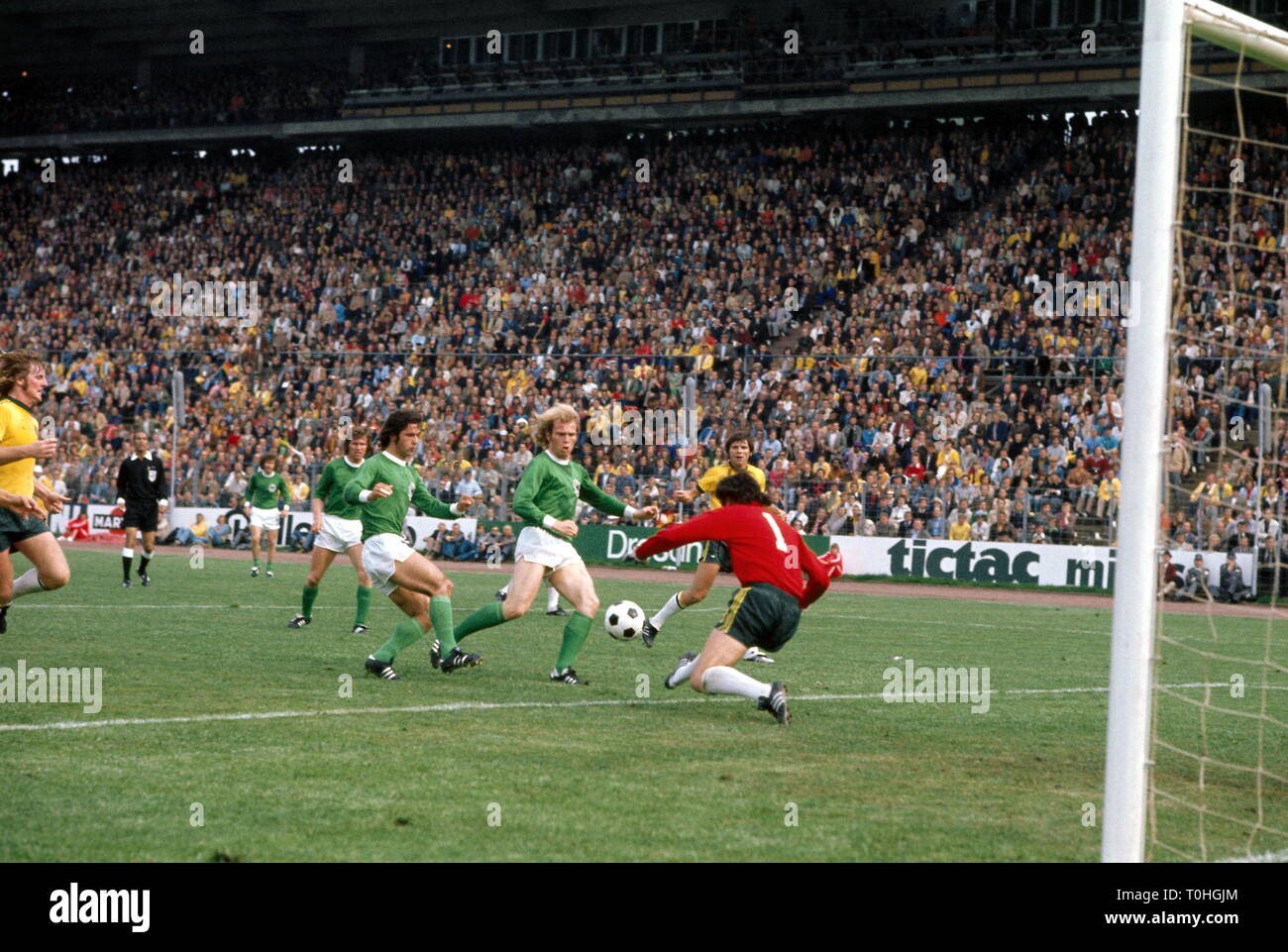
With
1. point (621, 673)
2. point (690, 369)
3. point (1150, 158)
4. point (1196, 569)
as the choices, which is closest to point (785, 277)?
point (690, 369)

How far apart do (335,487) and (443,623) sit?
5.01 m

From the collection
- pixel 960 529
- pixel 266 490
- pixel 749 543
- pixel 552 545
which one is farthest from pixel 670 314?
pixel 749 543

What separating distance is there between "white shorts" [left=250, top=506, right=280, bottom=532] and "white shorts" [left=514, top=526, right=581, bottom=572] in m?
14.2

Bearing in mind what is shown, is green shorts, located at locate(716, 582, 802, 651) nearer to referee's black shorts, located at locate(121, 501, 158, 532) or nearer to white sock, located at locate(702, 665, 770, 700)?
white sock, located at locate(702, 665, 770, 700)

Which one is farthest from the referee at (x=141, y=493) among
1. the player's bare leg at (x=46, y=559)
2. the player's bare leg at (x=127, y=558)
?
the player's bare leg at (x=46, y=559)

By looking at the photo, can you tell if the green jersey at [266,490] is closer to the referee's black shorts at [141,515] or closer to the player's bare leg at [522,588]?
the referee's black shorts at [141,515]

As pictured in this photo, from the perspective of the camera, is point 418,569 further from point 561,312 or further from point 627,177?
point 627,177

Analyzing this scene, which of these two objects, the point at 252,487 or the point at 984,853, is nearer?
the point at 984,853

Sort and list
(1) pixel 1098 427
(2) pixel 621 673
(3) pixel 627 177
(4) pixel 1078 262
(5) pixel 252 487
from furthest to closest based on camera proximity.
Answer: (3) pixel 627 177, (4) pixel 1078 262, (1) pixel 1098 427, (5) pixel 252 487, (2) pixel 621 673

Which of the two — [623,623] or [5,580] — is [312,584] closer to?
[5,580]

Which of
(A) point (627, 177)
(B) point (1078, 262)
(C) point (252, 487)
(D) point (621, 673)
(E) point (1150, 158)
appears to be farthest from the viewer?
(A) point (627, 177)

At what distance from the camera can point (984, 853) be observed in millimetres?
6035

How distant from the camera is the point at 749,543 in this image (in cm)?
999

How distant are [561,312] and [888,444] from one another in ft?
38.4
